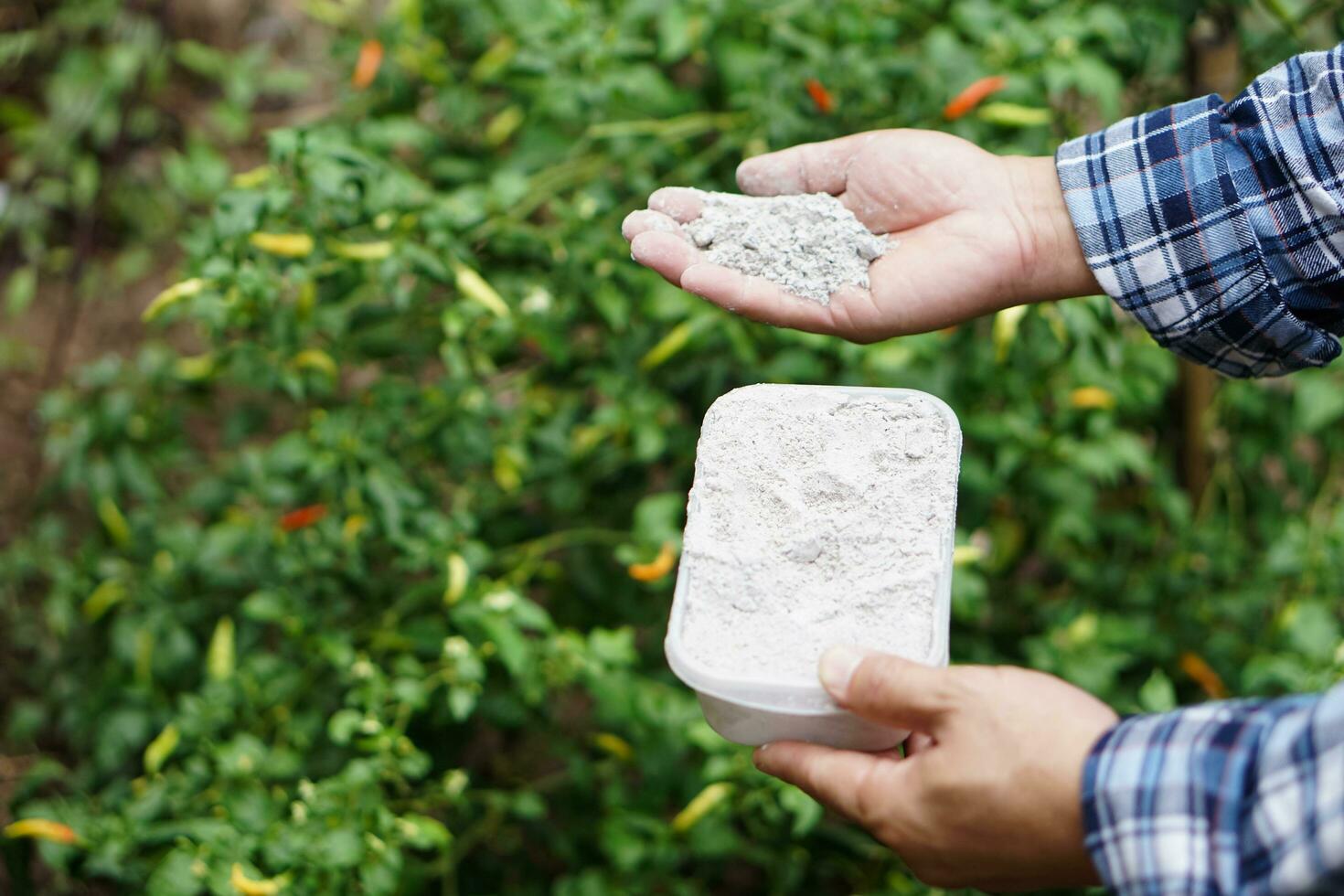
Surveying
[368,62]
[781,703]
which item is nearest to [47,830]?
[781,703]

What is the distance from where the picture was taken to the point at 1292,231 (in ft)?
4.87

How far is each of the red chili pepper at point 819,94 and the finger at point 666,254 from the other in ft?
1.71

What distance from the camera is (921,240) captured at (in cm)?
162

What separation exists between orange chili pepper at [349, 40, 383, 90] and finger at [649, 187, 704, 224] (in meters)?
0.87

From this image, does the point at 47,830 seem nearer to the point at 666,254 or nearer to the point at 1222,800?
the point at 666,254

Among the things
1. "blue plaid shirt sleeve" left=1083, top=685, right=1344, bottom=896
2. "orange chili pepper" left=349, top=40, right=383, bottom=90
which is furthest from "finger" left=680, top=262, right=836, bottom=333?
"orange chili pepper" left=349, top=40, right=383, bottom=90

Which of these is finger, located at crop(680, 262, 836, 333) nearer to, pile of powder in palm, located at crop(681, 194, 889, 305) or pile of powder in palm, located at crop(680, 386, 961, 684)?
pile of powder in palm, located at crop(681, 194, 889, 305)

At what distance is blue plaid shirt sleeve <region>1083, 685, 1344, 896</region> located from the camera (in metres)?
0.95

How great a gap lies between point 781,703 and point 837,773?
0.11m

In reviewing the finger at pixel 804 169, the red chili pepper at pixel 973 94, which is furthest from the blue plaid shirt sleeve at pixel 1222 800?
the red chili pepper at pixel 973 94

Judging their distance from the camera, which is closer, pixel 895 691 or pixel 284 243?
pixel 895 691

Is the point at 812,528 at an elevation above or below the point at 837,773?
above

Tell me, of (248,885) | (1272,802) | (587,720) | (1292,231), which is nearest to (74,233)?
(587,720)

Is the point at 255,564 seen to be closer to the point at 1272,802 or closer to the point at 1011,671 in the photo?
the point at 1011,671
